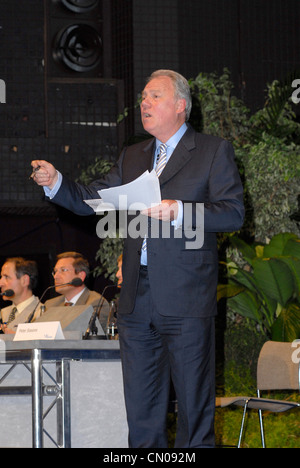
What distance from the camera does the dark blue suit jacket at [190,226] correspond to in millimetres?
2328

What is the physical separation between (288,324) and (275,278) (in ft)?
1.25

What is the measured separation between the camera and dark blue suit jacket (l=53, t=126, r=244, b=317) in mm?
2328

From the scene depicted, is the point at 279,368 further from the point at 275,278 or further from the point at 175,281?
the point at 175,281

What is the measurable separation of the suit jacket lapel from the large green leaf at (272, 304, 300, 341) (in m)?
3.08

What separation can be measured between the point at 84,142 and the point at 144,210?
4784 millimetres

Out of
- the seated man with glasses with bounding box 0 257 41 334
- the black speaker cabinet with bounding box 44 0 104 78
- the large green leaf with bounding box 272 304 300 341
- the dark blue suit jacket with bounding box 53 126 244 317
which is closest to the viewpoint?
the dark blue suit jacket with bounding box 53 126 244 317

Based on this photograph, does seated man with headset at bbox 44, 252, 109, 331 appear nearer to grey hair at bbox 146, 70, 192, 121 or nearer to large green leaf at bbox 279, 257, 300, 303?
large green leaf at bbox 279, 257, 300, 303

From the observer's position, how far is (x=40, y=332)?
2871 mm

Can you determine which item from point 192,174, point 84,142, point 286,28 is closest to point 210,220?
point 192,174

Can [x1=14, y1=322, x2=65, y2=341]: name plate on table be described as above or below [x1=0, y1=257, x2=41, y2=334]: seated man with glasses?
above

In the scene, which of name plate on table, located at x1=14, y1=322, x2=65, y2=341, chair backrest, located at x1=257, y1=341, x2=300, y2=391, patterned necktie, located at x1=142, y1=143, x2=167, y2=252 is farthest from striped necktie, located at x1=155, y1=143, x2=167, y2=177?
chair backrest, located at x1=257, y1=341, x2=300, y2=391

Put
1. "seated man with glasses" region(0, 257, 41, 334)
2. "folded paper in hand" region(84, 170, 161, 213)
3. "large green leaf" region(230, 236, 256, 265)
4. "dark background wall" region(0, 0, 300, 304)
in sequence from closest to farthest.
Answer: "folded paper in hand" region(84, 170, 161, 213) < "seated man with glasses" region(0, 257, 41, 334) < "large green leaf" region(230, 236, 256, 265) < "dark background wall" region(0, 0, 300, 304)

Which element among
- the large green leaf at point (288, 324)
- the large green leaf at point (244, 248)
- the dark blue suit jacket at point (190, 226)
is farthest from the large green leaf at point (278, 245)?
the dark blue suit jacket at point (190, 226)
